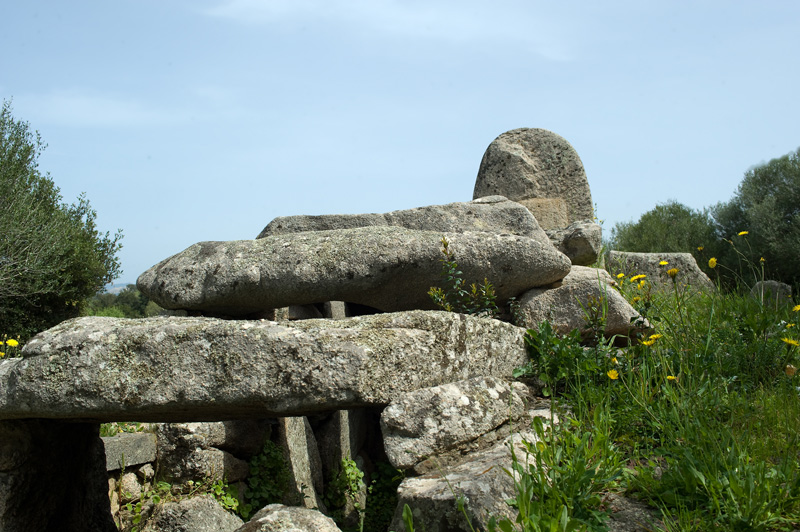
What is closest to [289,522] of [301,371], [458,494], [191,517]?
[301,371]

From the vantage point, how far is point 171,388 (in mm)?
3736

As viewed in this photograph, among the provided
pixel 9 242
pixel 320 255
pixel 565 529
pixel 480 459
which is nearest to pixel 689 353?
pixel 480 459

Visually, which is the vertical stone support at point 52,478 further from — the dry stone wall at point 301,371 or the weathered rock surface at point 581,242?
the weathered rock surface at point 581,242

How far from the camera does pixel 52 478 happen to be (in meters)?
4.70

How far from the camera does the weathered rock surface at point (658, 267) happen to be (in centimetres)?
899

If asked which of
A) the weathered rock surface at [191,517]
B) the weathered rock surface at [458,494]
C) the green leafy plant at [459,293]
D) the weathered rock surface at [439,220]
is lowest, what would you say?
the weathered rock surface at [191,517]

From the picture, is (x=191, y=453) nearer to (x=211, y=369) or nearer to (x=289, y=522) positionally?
(x=211, y=369)

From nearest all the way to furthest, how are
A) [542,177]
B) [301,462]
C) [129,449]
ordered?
[129,449] < [301,462] < [542,177]

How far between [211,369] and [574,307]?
3042mm

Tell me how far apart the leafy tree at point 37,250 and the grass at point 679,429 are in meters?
15.8

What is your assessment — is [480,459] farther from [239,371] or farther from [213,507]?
[213,507]

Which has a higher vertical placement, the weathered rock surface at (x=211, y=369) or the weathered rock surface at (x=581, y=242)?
the weathered rock surface at (x=581, y=242)

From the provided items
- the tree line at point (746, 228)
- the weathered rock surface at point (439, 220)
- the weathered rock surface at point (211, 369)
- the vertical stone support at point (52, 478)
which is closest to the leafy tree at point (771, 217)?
the tree line at point (746, 228)

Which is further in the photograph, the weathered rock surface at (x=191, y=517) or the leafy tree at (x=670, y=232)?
the leafy tree at (x=670, y=232)
